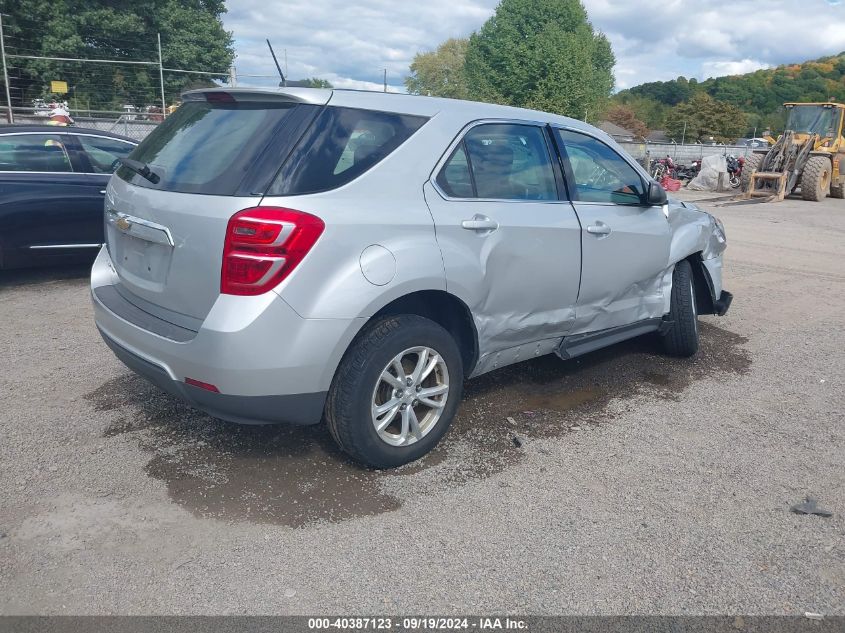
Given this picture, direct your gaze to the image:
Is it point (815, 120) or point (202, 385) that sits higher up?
point (815, 120)

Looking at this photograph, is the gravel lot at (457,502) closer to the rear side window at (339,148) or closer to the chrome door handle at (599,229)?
the chrome door handle at (599,229)

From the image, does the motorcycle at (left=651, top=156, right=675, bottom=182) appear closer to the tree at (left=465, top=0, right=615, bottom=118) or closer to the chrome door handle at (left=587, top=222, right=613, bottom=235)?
the chrome door handle at (left=587, top=222, right=613, bottom=235)

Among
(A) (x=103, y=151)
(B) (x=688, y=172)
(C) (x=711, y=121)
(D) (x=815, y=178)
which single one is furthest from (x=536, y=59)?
(A) (x=103, y=151)

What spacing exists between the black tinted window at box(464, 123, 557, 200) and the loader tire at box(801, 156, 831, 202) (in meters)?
19.2

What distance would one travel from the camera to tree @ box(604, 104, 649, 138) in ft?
319

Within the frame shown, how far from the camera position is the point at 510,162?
387 cm

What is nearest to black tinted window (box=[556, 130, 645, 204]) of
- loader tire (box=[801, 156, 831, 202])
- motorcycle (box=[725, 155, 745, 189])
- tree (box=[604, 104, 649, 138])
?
loader tire (box=[801, 156, 831, 202])

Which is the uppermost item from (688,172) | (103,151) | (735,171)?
(103,151)

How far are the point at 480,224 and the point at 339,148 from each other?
32.0 inches

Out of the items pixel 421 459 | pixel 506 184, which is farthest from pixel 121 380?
pixel 506 184

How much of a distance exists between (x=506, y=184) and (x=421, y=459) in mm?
1527

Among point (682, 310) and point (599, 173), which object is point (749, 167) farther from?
point (599, 173)

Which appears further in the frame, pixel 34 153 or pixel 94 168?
pixel 94 168

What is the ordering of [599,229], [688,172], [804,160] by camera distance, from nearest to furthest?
[599,229]
[804,160]
[688,172]
